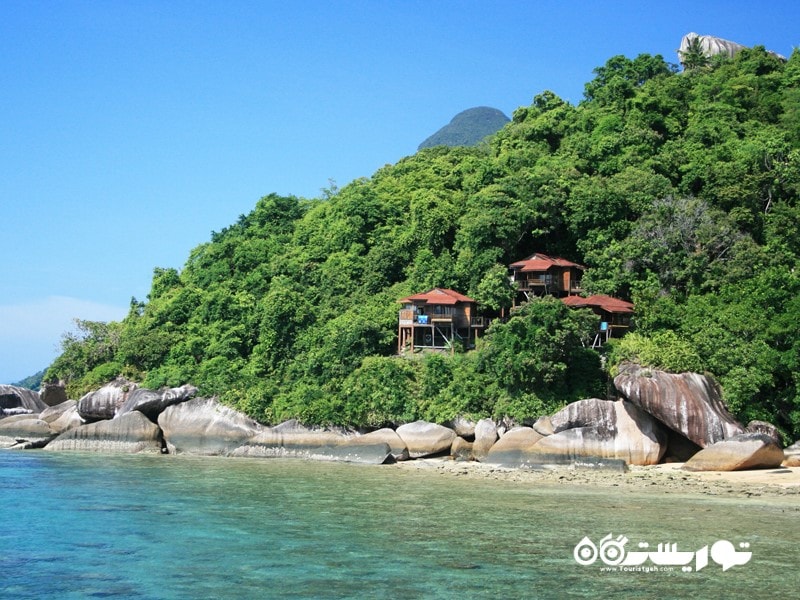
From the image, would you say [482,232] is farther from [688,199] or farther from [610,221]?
[688,199]

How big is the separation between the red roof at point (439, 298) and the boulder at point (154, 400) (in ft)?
36.7

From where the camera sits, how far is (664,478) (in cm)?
2647

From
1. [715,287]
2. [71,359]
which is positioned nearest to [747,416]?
[715,287]

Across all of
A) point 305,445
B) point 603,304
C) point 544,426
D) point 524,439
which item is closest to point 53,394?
point 305,445

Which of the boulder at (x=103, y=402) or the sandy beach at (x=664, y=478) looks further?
the boulder at (x=103, y=402)

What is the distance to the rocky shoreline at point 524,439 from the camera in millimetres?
27031

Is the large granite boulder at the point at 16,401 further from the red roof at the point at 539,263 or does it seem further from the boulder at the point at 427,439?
the red roof at the point at 539,263

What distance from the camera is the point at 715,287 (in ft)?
117

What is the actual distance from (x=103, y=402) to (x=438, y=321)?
1669cm

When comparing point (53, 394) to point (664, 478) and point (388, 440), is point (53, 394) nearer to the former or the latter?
point (388, 440)

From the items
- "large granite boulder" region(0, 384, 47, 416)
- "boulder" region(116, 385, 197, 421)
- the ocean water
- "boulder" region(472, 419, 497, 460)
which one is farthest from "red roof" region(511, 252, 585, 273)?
"large granite boulder" region(0, 384, 47, 416)

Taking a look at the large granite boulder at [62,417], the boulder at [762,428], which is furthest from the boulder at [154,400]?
the boulder at [762,428]

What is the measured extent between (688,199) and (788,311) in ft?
37.4

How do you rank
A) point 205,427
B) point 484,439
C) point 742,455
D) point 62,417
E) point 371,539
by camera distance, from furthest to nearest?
point 62,417, point 205,427, point 484,439, point 742,455, point 371,539
